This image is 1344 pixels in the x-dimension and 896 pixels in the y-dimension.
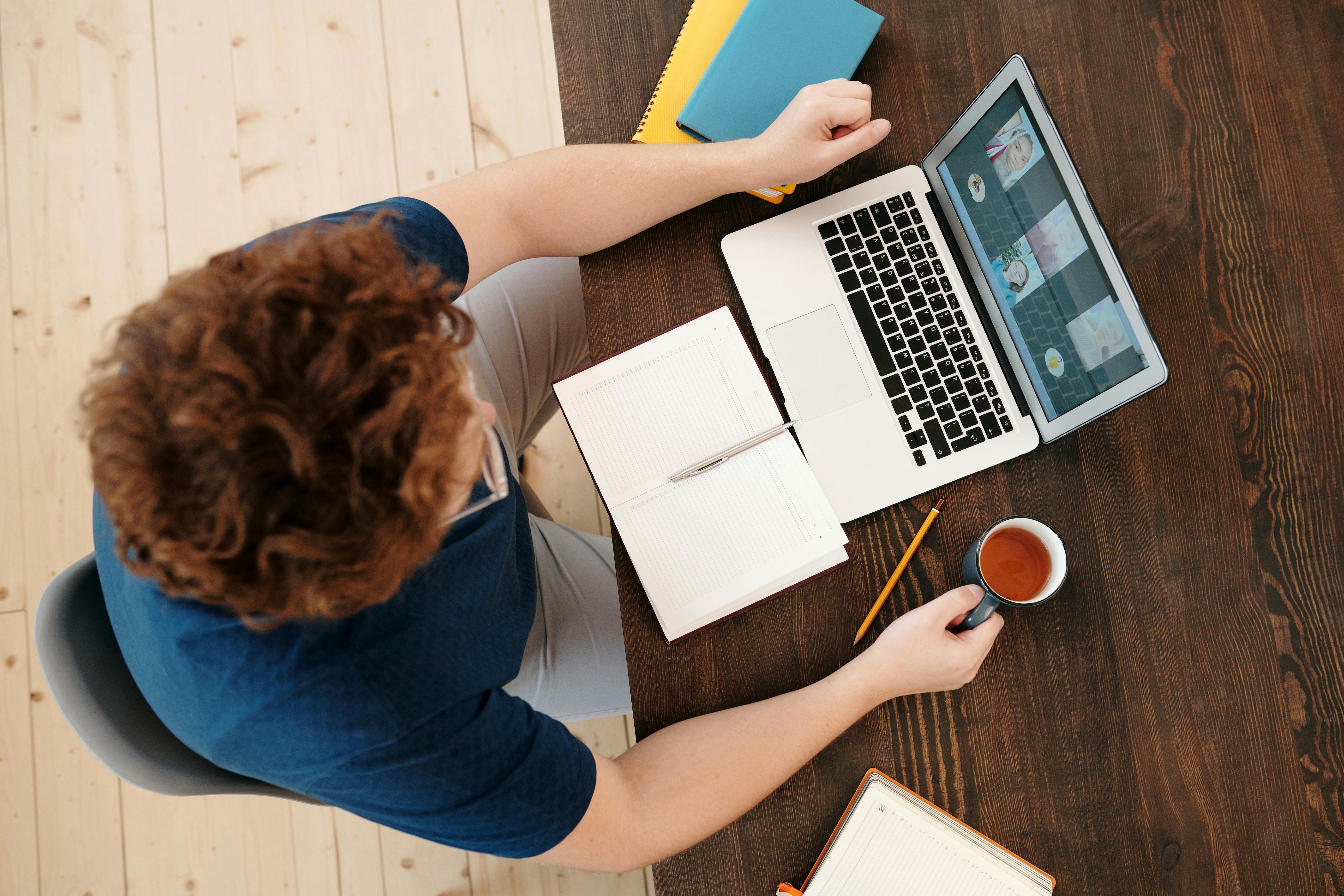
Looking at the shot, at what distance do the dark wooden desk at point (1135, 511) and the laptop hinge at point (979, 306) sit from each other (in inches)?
2.5

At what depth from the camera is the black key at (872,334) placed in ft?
2.86

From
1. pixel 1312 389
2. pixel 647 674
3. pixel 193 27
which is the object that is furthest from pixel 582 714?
pixel 193 27

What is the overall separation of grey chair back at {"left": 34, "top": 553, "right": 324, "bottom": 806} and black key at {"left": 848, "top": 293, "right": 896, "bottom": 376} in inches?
28.9

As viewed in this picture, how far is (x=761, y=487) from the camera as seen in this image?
84 centimetres

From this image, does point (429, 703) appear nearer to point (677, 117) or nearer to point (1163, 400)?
point (677, 117)

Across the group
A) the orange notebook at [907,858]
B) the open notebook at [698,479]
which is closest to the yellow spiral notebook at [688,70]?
the open notebook at [698,479]

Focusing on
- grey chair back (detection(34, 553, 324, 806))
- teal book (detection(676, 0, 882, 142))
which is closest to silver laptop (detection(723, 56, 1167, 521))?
teal book (detection(676, 0, 882, 142))

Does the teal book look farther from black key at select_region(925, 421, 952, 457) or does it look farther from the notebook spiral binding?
black key at select_region(925, 421, 952, 457)

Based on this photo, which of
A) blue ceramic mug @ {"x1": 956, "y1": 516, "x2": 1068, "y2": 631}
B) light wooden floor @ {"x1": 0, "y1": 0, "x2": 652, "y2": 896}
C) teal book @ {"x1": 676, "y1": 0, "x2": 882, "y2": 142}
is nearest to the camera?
blue ceramic mug @ {"x1": 956, "y1": 516, "x2": 1068, "y2": 631}

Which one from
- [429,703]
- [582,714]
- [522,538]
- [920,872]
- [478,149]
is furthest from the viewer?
[478,149]

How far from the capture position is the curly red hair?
0.50 m

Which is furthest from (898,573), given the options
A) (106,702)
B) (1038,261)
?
(106,702)

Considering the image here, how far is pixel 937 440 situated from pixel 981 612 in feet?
0.63

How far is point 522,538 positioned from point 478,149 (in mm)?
1189
